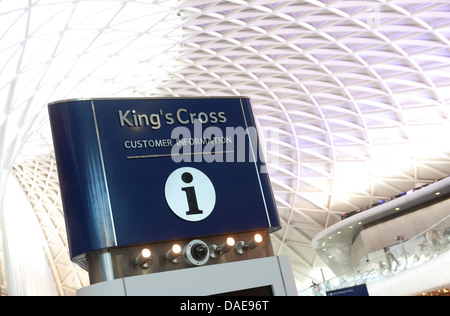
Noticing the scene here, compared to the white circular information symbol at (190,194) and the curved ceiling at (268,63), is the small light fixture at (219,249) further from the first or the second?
the curved ceiling at (268,63)

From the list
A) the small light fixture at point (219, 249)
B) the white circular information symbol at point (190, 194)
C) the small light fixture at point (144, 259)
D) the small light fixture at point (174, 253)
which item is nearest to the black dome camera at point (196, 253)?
the small light fixture at point (174, 253)

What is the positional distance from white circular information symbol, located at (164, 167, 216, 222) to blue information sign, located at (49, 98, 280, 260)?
16 mm

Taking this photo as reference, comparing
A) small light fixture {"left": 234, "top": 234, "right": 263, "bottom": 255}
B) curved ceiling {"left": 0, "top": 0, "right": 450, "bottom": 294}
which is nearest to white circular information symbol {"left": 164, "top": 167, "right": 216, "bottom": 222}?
small light fixture {"left": 234, "top": 234, "right": 263, "bottom": 255}

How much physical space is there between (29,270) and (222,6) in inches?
1202

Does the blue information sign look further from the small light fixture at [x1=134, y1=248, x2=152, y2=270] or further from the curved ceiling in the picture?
the curved ceiling

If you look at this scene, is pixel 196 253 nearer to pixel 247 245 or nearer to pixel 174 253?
pixel 174 253

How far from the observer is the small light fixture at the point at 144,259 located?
7.68 metres

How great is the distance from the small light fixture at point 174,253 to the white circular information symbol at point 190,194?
0.50 meters

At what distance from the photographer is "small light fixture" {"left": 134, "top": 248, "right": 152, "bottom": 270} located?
7676 mm

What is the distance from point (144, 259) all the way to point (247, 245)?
1.72 m

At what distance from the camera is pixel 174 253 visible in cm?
784

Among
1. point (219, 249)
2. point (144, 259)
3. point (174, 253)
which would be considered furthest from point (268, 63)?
point (144, 259)
